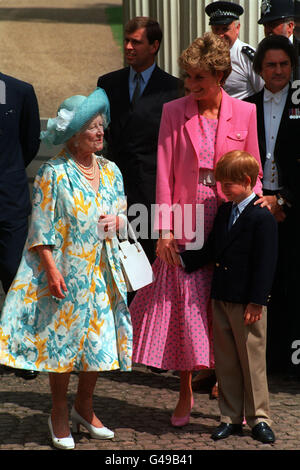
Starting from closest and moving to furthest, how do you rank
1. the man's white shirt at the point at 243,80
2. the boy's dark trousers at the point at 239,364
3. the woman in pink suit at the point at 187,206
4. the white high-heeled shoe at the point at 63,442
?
the white high-heeled shoe at the point at 63,442 → the boy's dark trousers at the point at 239,364 → the woman in pink suit at the point at 187,206 → the man's white shirt at the point at 243,80

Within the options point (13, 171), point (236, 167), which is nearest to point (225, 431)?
point (236, 167)

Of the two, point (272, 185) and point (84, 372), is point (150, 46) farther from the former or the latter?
point (84, 372)

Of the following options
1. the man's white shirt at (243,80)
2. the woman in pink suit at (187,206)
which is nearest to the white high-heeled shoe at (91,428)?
the woman in pink suit at (187,206)

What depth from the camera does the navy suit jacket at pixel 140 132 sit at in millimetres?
5949

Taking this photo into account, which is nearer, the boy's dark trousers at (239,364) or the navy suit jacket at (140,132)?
the boy's dark trousers at (239,364)

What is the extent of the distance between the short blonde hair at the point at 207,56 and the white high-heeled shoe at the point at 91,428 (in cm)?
180

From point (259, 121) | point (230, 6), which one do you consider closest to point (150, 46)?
point (230, 6)

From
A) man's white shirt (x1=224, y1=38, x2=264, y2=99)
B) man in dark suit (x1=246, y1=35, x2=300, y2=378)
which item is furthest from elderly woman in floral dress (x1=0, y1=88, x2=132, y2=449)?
man's white shirt (x1=224, y1=38, x2=264, y2=99)

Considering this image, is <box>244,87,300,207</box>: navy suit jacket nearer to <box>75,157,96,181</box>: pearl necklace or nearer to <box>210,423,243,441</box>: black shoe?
<box>75,157,96,181</box>: pearl necklace

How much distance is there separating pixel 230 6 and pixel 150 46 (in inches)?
25.5

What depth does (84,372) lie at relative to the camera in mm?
4633

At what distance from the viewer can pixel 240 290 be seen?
4.51 m

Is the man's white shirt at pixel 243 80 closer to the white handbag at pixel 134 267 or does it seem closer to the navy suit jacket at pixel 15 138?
the navy suit jacket at pixel 15 138

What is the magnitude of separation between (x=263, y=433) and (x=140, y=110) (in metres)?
2.31
